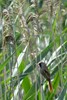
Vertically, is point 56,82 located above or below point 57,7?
below

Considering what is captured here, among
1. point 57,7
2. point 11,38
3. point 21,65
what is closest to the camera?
point 11,38

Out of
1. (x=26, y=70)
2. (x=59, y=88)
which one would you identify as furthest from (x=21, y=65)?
(x=59, y=88)

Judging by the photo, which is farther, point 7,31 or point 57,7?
point 57,7

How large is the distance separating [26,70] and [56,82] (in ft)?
0.71

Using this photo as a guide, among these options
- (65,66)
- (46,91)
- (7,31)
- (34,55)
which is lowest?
(46,91)

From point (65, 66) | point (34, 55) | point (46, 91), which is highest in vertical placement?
point (34, 55)

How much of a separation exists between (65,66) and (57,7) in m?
0.39

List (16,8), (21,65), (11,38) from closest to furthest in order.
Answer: (11,38)
(16,8)
(21,65)

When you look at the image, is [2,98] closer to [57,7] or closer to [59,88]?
[59,88]

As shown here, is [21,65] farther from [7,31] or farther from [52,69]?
[7,31]

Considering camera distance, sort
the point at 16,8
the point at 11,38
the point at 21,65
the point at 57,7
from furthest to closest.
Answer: the point at 21,65, the point at 57,7, the point at 16,8, the point at 11,38

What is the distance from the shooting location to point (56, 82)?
1.67m

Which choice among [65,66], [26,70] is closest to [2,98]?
[26,70]

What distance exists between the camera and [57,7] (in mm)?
1516
